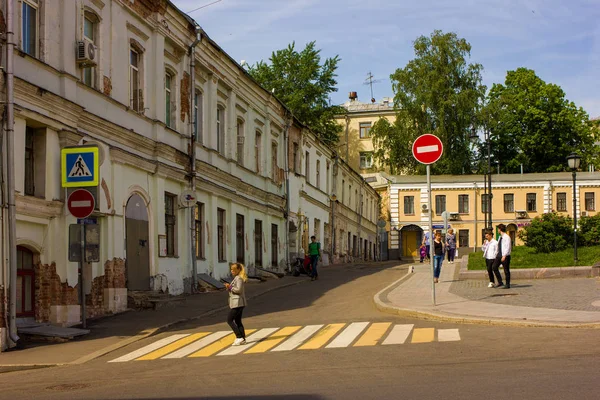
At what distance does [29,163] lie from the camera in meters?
17.0

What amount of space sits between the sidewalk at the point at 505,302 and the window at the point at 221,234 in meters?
7.53

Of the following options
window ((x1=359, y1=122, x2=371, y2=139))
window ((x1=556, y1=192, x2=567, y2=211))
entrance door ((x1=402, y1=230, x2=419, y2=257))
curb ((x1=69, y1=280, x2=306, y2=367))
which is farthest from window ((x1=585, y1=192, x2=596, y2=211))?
curb ((x1=69, y1=280, x2=306, y2=367))

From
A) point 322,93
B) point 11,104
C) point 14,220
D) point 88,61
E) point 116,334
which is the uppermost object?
Answer: point 322,93

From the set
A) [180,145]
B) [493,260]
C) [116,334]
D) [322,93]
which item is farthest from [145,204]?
[322,93]

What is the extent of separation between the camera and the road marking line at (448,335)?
13.1 metres

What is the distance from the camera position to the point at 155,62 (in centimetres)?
2366

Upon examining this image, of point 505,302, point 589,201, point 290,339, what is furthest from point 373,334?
point 589,201

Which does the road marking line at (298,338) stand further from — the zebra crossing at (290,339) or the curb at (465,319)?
the curb at (465,319)

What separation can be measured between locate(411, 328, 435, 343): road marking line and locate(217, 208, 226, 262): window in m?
15.7

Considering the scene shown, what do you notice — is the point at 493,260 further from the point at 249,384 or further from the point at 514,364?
the point at 249,384

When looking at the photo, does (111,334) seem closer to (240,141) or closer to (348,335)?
(348,335)

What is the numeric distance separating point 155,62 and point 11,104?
8.87 meters

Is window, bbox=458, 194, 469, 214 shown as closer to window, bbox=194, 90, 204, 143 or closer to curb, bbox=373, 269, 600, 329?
window, bbox=194, 90, 204, 143

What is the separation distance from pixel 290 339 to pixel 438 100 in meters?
51.8
